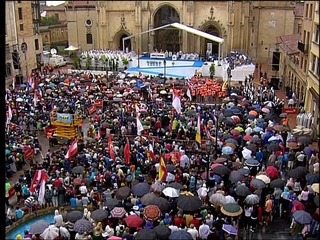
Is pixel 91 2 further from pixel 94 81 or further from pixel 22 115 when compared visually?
pixel 22 115

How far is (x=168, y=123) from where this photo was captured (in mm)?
24625

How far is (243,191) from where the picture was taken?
48.6 ft

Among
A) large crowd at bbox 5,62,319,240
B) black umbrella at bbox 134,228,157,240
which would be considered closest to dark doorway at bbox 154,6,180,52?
large crowd at bbox 5,62,319,240

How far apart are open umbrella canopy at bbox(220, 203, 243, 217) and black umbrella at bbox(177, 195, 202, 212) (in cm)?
87

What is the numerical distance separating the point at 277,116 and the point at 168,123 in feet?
25.1

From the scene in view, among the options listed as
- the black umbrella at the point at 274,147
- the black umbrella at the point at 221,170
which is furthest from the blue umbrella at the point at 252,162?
the black umbrella at the point at 274,147

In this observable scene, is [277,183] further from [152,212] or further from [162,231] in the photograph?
[162,231]

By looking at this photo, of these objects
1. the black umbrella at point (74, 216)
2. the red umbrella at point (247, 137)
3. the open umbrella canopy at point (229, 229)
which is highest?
the red umbrella at point (247, 137)

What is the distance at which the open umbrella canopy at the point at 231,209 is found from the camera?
13805 millimetres

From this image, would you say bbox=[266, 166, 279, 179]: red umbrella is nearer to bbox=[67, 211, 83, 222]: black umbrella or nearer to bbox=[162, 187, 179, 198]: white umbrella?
bbox=[162, 187, 179, 198]: white umbrella

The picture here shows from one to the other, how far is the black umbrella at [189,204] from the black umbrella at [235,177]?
257 centimetres

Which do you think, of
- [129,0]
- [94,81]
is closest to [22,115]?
[94,81]

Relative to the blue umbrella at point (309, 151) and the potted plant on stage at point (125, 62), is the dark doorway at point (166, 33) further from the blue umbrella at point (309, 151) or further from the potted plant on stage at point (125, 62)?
the blue umbrella at point (309, 151)

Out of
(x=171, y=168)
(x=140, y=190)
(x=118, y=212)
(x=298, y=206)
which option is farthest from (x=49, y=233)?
(x=298, y=206)
